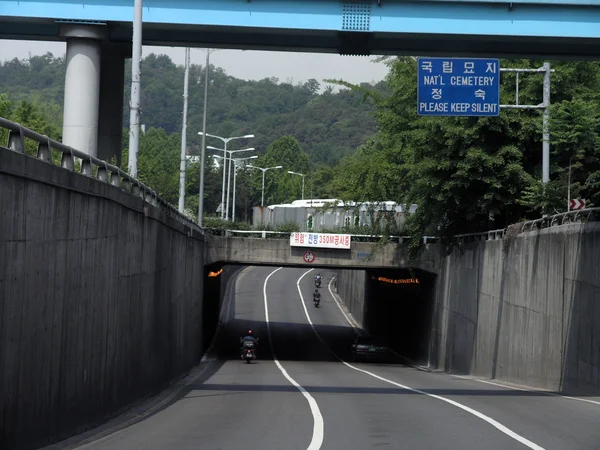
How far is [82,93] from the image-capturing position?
23.1 metres

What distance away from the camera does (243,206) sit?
160m

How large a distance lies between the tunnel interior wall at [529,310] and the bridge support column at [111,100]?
481 inches

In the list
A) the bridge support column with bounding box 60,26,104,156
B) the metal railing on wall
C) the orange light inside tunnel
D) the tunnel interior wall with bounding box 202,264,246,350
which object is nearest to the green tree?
the tunnel interior wall with bounding box 202,264,246,350

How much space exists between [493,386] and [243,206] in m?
133

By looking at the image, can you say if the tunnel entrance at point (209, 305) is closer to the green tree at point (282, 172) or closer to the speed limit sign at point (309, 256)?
the speed limit sign at point (309, 256)

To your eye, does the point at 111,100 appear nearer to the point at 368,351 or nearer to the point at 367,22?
the point at 367,22

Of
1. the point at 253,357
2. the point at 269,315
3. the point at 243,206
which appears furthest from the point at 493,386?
the point at 243,206

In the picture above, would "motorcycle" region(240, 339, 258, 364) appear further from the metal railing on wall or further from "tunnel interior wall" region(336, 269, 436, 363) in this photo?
"tunnel interior wall" region(336, 269, 436, 363)

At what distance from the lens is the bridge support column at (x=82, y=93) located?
2278 cm

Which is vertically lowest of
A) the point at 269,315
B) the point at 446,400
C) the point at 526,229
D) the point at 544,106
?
the point at 269,315

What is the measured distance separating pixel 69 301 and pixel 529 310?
18.3 m

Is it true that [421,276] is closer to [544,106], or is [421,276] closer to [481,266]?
[481,266]

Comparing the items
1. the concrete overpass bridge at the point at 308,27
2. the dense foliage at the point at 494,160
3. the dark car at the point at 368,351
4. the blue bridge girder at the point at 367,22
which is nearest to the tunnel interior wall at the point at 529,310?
the dense foliage at the point at 494,160

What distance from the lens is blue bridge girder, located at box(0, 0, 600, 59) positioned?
21109 mm
